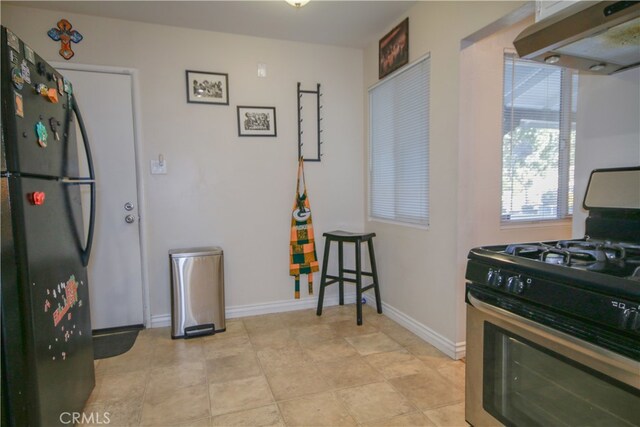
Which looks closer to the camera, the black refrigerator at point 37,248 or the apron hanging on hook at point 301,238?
the black refrigerator at point 37,248

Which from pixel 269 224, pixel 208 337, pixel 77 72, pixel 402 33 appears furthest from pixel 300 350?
pixel 77 72

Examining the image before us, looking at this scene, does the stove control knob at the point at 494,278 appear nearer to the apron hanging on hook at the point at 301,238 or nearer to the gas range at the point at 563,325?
the gas range at the point at 563,325

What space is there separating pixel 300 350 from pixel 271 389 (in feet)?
1.66

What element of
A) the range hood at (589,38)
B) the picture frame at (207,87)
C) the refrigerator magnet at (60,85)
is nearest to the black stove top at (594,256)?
the range hood at (589,38)

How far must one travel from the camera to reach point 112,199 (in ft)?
9.32

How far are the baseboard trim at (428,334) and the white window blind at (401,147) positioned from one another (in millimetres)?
778

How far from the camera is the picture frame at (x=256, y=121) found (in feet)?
10.2

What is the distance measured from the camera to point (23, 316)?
1291 mm

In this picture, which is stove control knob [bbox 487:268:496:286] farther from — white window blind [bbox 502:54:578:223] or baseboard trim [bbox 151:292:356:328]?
baseboard trim [bbox 151:292:356:328]

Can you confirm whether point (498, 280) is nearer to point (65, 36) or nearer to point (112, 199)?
point (112, 199)

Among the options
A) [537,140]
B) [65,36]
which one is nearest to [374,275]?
[537,140]

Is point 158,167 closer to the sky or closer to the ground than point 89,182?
closer to the sky

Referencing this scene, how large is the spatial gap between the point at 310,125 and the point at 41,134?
219cm

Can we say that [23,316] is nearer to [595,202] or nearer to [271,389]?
[271,389]
